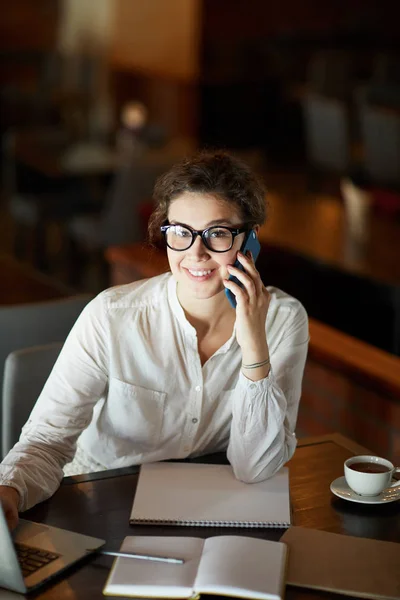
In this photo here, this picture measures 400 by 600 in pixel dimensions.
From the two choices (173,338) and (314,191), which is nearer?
(173,338)

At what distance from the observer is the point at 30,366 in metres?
2.33

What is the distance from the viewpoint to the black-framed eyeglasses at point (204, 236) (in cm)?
197

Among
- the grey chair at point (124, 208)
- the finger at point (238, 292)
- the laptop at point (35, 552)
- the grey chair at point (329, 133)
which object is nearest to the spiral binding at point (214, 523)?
the laptop at point (35, 552)

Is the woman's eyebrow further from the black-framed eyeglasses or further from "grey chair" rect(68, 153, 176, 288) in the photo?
"grey chair" rect(68, 153, 176, 288)

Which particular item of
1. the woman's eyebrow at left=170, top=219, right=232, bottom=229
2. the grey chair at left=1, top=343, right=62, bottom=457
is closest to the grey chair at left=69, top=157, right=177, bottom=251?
the grey chair at left=1, top=343, right=62, bottom=457

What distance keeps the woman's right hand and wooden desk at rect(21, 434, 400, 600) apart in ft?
0.17

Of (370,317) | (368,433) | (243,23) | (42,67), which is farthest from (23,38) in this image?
(368,433)

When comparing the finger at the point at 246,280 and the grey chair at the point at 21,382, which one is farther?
the grey chair at the point at 21,382

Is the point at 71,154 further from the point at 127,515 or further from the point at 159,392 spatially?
the point at 127,515

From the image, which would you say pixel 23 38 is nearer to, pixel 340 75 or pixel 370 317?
pixel 340 75

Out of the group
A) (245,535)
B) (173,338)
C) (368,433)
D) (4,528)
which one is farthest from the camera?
(368,433)

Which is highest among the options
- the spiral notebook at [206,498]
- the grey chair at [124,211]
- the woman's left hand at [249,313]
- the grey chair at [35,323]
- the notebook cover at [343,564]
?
the woman's left hand at [249,313]

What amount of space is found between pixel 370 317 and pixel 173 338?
1.80 metres

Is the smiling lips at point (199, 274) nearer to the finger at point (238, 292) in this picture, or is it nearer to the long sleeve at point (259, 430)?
the finger at point (238, 292)
